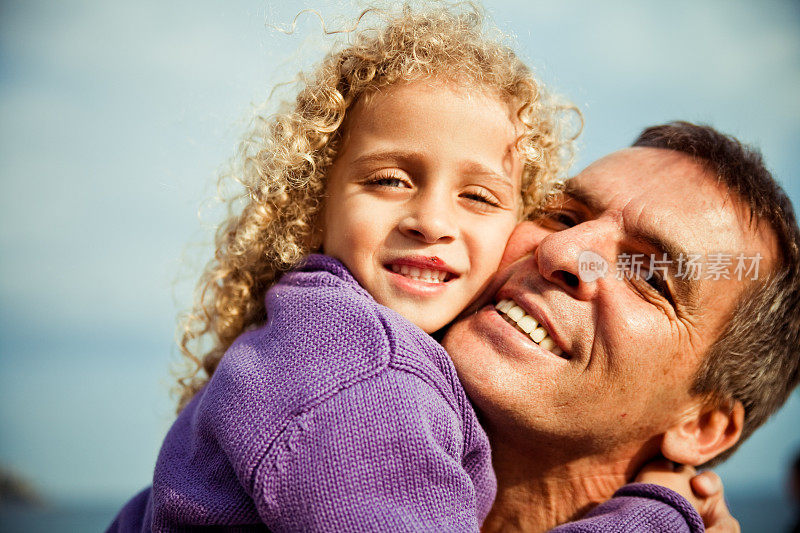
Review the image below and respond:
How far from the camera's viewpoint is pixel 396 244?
2473mm

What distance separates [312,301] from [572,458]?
4.45 ft

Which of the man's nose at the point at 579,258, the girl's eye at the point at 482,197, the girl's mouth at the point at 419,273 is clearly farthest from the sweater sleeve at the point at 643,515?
the girl's eye at the point at 482,197

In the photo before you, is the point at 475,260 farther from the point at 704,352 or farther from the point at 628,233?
the point at 704,352

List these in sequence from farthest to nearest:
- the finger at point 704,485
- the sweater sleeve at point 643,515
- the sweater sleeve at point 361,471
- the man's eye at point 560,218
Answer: the man's eye at point 560,218 < the finger at point 704,485 < the sweater sleeve at point 643,515 < the sweater sleeve at point 361,471

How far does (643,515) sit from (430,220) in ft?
4.25

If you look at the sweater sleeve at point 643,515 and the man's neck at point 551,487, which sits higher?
the sweater sleeve at point 643,515

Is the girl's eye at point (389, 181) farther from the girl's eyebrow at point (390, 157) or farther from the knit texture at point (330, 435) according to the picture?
the knit texture at point (330, 435)

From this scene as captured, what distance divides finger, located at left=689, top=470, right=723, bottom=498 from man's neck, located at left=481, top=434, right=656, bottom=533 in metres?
0.26

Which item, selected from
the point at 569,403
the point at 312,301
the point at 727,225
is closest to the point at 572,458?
the point at 569,403

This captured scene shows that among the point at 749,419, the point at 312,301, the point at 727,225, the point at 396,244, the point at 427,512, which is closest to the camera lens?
the point at 427,512

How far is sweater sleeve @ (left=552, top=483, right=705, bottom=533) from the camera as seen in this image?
7.72 ft

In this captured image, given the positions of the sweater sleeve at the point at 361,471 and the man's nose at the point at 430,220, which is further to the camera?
the man's nose at the point at 430,220

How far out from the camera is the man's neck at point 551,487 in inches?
112

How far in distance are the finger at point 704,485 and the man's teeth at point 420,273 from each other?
1379mm
